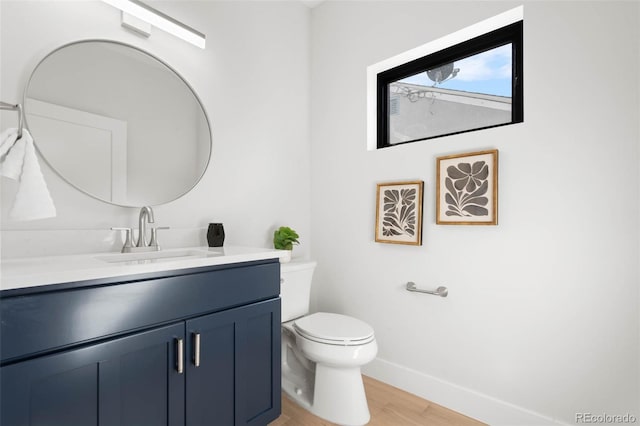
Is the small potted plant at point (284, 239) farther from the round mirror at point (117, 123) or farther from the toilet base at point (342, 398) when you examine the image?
the toilet base at point (342, 398)

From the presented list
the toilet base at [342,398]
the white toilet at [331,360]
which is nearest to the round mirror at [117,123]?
the white toilet at [331,360]

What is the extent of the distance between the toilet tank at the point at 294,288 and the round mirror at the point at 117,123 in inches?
28.6

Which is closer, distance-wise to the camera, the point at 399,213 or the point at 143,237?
the point at 143,237

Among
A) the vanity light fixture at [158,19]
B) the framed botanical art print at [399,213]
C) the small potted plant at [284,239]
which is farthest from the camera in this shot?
the small potted plant at [284,239]

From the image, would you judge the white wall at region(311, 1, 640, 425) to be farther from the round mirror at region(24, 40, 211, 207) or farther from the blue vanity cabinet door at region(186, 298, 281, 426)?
the round mirror at region(24, 40, 211, 207)

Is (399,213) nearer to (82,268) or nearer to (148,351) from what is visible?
(148,351)

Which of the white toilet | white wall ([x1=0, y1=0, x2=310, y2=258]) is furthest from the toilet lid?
white wall ([x1=0, y1=0, x2=310, y2=258])

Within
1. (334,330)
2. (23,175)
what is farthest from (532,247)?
(23,175)

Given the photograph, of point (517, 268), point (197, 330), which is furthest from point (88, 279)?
point (517, 268)

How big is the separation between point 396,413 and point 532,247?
3.54 ft

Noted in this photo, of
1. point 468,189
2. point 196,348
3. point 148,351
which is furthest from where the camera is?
point 468,189

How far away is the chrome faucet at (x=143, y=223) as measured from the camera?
56.2 inches

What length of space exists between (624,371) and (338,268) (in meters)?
1.47

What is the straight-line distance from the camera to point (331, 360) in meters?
1.52
